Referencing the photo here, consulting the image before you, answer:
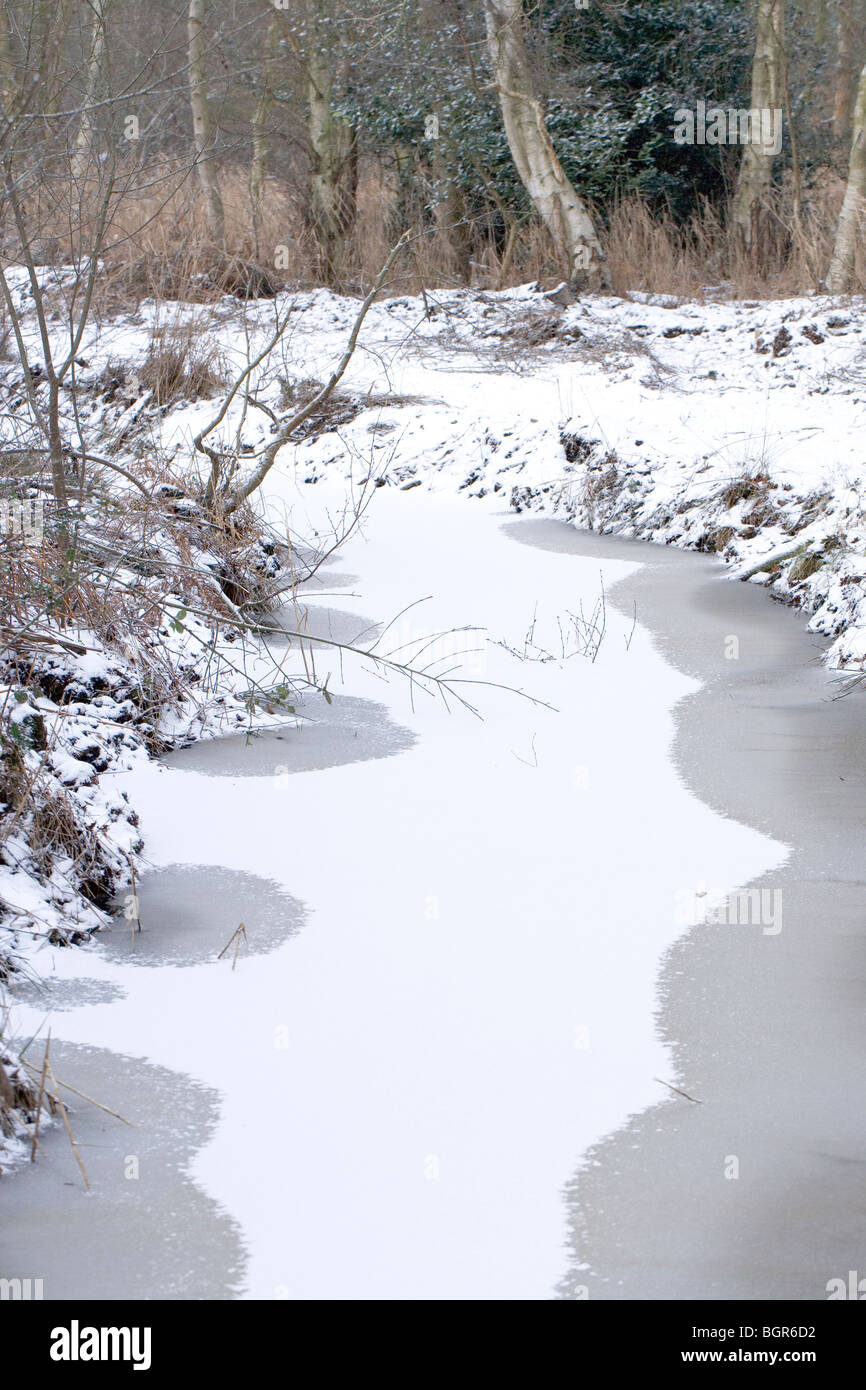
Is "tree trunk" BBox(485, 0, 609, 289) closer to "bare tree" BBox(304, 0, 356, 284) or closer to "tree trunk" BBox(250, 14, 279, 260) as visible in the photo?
"bare tree" BBox(304, 0, 356, 284)

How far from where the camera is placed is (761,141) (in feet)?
42.0

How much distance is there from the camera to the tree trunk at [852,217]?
11.1 metres

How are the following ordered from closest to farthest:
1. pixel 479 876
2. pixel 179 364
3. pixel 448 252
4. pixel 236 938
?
pixel 236 938 < pixel 479 876 < pixel 179 364 < pixel 448 252

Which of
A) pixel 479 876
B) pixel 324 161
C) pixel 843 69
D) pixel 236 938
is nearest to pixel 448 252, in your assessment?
pixel 324 161

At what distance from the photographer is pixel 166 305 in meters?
11.3

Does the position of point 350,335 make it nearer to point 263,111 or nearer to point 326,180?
point 326,180

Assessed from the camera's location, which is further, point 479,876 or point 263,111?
point 263,111

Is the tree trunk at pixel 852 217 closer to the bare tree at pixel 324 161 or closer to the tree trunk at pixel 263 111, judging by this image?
the bare tree at pixel 324 161

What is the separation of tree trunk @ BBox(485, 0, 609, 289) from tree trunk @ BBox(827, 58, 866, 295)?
2.05 meters

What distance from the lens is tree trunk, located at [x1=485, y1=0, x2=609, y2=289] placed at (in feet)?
39.3

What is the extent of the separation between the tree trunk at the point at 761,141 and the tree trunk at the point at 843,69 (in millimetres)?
2729

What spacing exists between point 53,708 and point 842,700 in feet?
9.20

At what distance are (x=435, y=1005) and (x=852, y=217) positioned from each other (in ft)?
32.3

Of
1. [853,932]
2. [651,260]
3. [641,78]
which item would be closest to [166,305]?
[651,260]
